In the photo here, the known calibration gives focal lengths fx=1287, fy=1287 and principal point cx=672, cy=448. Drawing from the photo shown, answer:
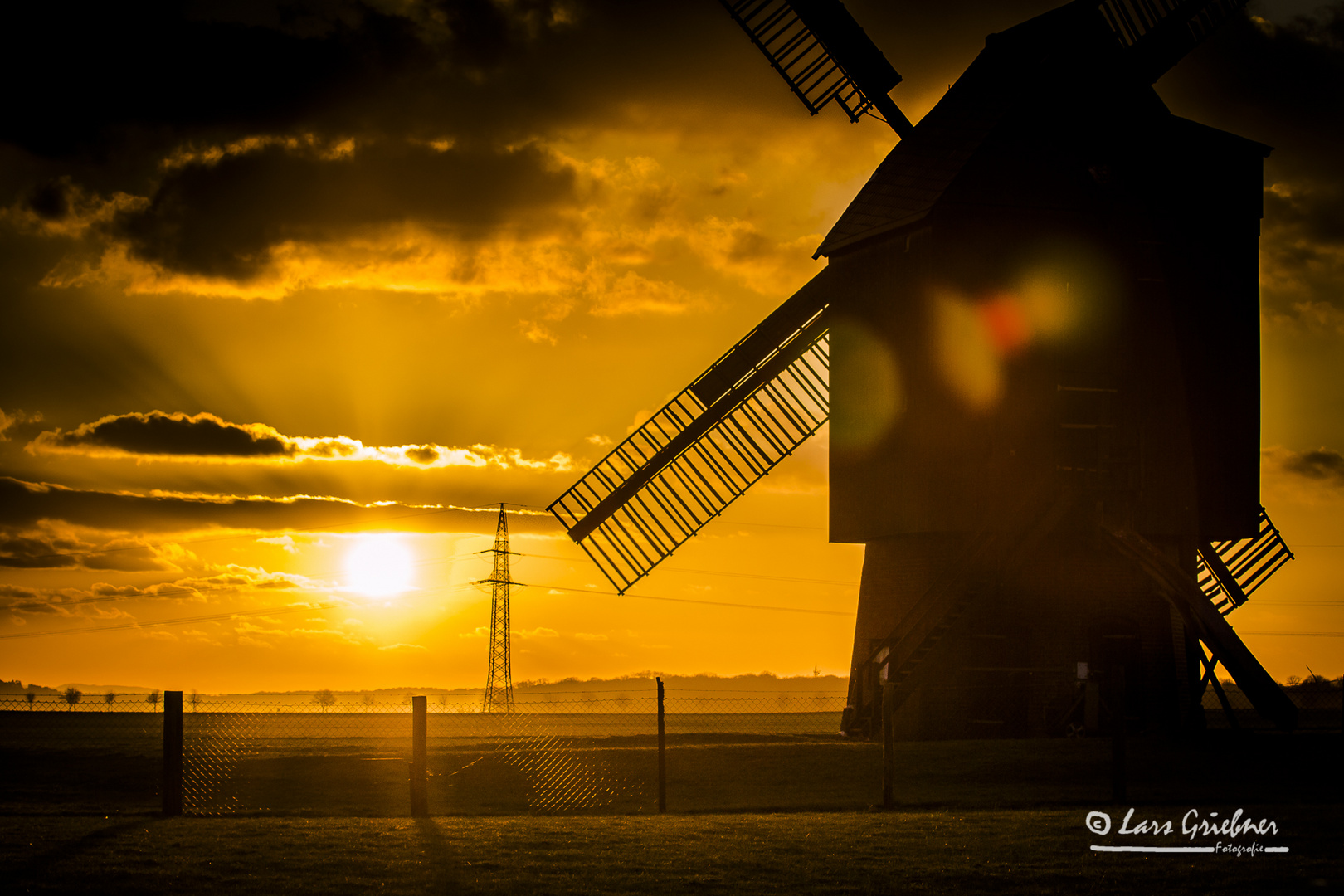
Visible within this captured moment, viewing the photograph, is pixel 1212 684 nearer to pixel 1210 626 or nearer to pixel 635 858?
pixel 1210 626

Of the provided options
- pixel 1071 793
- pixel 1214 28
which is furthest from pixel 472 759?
pixel 1214 28

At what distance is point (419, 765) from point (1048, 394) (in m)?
13.9

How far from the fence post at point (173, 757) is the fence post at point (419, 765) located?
291cm

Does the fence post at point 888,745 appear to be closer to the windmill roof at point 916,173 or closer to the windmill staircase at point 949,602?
the windmill staircase at point 949,602

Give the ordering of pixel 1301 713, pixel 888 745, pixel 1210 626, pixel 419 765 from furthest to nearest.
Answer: pixel 1301 713
pixel 1210 626
pixel 888 745
pixel 419 765

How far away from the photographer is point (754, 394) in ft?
90.7

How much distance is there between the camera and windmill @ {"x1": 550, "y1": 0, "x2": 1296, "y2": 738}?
23.7 m

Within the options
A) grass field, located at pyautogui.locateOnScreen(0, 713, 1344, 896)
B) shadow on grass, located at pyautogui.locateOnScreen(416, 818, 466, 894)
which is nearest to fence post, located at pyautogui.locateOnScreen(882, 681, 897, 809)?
grass field, located at pyautogui.locateOnScreen(0, 713, 1344, 896)

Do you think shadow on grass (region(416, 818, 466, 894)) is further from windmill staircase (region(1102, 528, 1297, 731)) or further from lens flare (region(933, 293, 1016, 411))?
windmill staircase (region(1102, 528, 1297, 731))

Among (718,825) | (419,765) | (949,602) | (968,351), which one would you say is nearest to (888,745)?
(718,825)

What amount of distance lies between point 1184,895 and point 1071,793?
812 centimetres
